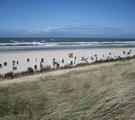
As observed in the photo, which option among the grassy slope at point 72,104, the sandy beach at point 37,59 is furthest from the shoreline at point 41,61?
the grassy slope at point 72,104

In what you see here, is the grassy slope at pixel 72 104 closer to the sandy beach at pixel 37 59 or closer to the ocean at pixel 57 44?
the sandy beach at pixel 37 59

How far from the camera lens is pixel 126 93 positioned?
11.6ft

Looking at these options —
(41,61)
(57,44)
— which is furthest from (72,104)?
(57,44)

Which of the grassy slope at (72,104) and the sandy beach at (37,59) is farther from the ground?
the grassy slope at (72,104)

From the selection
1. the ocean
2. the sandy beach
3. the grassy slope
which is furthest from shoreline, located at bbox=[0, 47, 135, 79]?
the ocean

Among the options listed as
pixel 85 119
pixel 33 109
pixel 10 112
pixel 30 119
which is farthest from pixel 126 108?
pixel 10 112

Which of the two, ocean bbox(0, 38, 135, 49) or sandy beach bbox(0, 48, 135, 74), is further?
ocean bbox(0, 38, 135, 49)

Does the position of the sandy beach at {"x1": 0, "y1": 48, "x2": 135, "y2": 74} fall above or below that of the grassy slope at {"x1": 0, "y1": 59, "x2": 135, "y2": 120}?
below

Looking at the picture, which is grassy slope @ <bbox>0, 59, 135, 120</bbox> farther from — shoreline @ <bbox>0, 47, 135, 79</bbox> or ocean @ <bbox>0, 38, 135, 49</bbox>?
ocean @ <bbox>0, 38, 135, 49</bbox>

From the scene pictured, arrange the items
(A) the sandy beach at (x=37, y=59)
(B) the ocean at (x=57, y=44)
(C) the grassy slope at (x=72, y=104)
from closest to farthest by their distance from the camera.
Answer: (C) the grassy slope at (x=72, y=104) < (A) the sandy beach at (x=37, y=59) < (B) the ocean at (x=57, y=44)

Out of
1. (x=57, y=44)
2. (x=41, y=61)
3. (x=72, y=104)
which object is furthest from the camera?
(x=57, y=44)

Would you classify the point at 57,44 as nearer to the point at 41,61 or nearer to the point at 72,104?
the point at 41,61

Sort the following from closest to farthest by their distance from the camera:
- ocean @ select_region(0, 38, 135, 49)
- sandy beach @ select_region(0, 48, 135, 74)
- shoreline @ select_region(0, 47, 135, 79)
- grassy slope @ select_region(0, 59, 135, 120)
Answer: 1. grassy slope @ select_region(0, 59, 135, 120)
2. shoreline @ select_region(0, 47, 135, 79)
3. sandy beach @ select_region(0, 48, 135, 74)
4. ocean @ select_region(0, 38, 135, 49)

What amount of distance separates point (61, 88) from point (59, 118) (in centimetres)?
230
